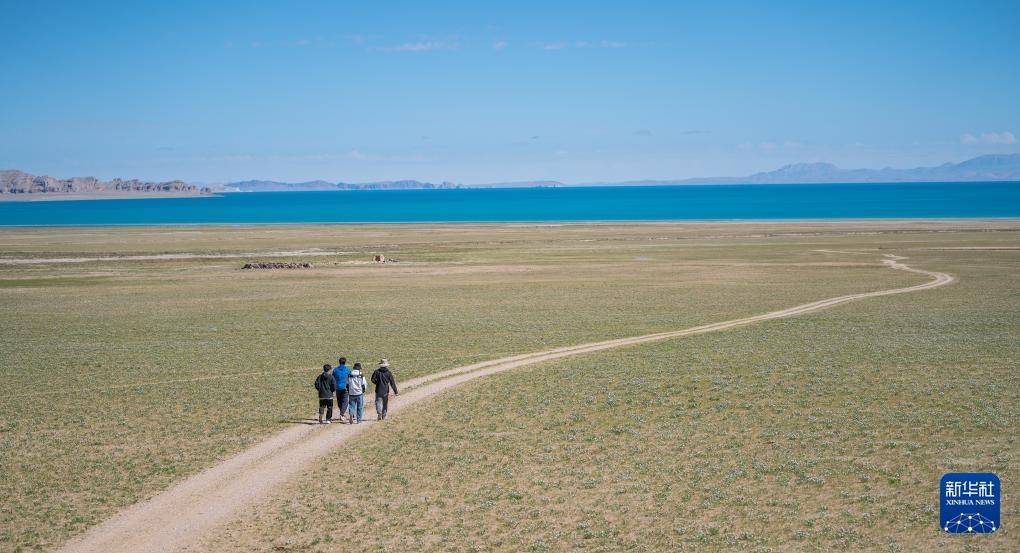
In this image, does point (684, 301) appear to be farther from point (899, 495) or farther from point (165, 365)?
point (899, 495)

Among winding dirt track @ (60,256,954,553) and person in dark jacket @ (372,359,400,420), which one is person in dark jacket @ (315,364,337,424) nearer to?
winding dirt track @ (60,256,954,553)

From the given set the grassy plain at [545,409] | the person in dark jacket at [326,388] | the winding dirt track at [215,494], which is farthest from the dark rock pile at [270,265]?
the person in dark jacket at [326,388]

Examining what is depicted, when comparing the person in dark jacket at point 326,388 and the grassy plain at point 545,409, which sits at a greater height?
the person in dark jacket at point 326,388

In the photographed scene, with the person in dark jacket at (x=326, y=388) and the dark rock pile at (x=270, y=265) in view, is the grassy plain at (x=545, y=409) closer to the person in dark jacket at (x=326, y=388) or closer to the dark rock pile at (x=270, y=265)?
the person in dark jacket at (x=326, y=388)

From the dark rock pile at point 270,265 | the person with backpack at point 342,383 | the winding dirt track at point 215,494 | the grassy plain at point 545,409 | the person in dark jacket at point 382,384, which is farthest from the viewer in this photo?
the dark rock pile at point 270,265

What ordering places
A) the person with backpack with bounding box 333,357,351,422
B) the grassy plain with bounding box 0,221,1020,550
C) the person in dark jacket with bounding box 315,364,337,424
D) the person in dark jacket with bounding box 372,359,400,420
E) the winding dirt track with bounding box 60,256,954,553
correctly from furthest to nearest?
the person in dark jacket with bounding box 372,359,400,420
the person with backpack with bounding box 333,357,351,422
the person in dark jacket with bounding box 315,364,337,424
the grassy plain with bounding box 0,221,1020,550
the winding dirt track with bounding box 60,256,954,553

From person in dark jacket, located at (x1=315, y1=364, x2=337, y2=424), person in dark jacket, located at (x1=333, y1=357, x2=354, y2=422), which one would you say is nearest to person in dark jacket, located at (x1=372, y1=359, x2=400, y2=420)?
person in dark jacket, located at (x1=333, y1=357, x2=354, y2=422)

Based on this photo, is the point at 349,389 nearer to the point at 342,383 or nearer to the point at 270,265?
the point at 342,383

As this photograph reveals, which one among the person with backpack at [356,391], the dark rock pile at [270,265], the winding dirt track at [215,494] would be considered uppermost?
the dark rock pile at [270,265]

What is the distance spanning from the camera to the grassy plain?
18359 mm

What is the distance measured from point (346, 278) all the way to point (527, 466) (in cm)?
5584

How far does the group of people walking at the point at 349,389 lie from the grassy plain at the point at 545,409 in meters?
1.19

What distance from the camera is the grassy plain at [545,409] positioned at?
1836 centimetres

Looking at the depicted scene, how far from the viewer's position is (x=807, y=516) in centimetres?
1789
